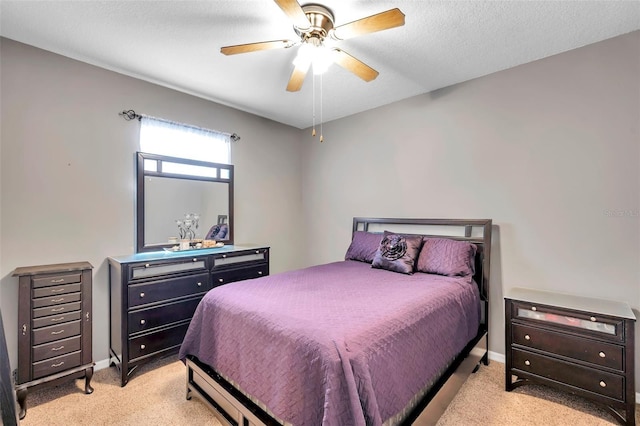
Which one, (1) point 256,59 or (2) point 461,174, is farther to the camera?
(2) point 461,174

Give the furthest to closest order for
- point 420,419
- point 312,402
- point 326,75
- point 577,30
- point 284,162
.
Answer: point 284,162 → point 326,75 → point 577,30 → point 420,419 → point 312,402

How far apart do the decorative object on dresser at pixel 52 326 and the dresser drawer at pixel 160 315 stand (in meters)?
0.31

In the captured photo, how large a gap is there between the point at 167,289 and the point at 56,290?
759mm

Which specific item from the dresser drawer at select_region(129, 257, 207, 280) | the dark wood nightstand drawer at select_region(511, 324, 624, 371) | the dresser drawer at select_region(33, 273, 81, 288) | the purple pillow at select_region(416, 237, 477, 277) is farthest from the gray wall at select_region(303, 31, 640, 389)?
the dresser drawer at select_region(33, 273, 81, 288)

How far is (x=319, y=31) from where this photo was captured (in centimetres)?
196

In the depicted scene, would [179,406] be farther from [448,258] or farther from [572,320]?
[572,320]

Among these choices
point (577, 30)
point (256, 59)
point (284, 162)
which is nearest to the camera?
point (577, 30)

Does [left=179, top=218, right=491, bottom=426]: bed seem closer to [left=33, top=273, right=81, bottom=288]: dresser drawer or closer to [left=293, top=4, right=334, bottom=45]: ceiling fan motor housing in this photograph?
[left=33, top=273, right=81, bottom=288]: dresser drawer

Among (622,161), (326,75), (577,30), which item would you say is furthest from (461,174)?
(326,75)

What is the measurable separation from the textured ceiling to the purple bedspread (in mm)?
1907

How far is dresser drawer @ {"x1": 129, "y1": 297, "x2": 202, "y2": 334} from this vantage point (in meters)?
2.49

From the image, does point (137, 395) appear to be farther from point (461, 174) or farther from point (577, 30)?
point (577, 30)

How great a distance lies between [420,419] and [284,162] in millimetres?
3536

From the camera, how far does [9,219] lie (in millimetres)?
2297
